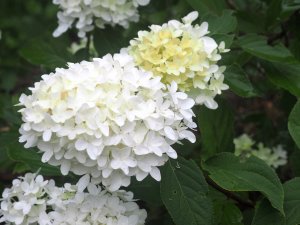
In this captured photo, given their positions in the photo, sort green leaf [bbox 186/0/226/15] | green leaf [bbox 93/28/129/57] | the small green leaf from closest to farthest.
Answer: the small green leaf, green leaf [bbox 186/0/226/15], green leaf [bbox 93/28/129/57]

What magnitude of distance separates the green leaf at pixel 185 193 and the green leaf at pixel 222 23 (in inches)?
18.5

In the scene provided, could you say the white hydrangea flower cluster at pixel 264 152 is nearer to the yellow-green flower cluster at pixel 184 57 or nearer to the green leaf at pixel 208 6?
the green leaf at pixel 208 6

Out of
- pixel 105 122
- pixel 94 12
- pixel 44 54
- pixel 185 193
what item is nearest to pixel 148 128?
pixel 105 122

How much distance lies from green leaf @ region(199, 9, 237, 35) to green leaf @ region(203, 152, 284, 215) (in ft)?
1.29

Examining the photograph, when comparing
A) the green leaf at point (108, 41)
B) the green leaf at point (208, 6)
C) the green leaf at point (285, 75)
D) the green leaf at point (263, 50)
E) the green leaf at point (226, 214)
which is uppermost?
the green leaf at point (263, 50)

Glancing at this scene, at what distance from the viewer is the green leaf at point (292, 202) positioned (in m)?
1.48

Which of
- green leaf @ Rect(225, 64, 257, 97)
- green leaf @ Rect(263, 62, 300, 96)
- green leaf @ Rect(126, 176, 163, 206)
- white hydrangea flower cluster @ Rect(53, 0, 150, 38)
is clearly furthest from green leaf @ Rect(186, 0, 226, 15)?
green leaf @ Rect(126, 176, 163, 206)

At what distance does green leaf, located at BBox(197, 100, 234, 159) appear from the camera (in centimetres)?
180

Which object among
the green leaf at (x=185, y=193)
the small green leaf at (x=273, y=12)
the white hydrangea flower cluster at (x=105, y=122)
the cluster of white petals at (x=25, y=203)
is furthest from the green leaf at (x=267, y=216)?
the small green leaf at (x=273, y=12)

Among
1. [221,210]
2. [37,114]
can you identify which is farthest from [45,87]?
[221,210]

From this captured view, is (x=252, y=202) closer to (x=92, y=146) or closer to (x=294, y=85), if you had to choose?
(x=294, y=85)

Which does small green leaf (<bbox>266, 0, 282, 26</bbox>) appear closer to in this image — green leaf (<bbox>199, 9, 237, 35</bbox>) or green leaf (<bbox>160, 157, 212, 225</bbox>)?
green leaf (<bbox>199, 9, 237, 35</bbox>)

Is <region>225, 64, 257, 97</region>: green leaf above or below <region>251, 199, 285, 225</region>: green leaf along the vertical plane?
above

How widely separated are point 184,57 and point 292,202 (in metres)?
0.45
